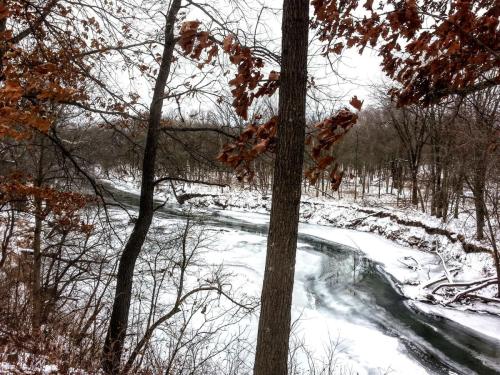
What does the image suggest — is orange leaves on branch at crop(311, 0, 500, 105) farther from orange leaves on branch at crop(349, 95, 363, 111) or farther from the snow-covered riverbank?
the snow-covered riverbank

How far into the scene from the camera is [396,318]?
36.5 feet

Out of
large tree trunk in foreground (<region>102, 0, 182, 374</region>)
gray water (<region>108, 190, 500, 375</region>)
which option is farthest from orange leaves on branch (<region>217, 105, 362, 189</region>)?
gray water (<region>108, 190, 500, 375</region>)

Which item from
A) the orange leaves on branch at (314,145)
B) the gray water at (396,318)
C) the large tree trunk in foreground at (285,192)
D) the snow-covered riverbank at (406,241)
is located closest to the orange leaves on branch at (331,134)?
the orange leaves on branch at (314,145)

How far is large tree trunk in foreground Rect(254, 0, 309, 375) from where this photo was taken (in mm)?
2740

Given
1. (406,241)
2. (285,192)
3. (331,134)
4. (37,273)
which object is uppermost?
(331,134)

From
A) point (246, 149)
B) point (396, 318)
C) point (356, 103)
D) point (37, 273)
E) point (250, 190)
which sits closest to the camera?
point (356, 103)

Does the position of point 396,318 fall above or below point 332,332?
above

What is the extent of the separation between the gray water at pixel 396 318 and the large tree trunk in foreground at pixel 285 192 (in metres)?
7.45

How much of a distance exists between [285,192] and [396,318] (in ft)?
33.4

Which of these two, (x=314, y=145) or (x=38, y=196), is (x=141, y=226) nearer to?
(x=38, y=196)

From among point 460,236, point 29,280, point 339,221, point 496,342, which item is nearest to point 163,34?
point 29,280

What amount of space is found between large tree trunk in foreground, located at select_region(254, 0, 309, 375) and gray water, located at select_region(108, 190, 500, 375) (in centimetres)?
745

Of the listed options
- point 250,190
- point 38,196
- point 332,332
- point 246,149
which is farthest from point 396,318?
point 246,149

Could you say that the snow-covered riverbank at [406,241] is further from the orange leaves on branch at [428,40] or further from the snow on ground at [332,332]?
the orange leaves on branch at [428,40]
